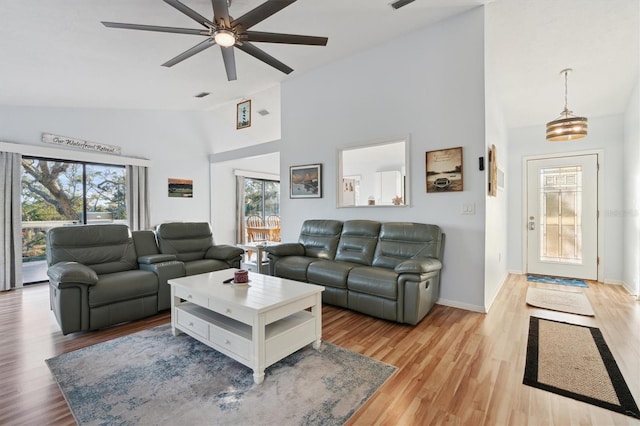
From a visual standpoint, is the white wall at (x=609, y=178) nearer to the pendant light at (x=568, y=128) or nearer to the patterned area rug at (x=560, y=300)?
the patterned area rug at (x=560, y=300)

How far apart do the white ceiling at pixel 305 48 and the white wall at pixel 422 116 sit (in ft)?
0.70

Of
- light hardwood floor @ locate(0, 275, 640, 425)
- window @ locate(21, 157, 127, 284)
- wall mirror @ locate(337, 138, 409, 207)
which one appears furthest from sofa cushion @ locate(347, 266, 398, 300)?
window @ locate(21, 157, 127, 284)

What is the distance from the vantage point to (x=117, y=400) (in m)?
1.73

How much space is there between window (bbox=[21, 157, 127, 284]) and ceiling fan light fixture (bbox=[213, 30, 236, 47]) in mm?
4213

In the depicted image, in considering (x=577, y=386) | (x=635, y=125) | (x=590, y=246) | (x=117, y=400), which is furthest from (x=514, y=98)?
(x=117, y=400)

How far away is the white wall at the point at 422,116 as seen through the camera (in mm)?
3242

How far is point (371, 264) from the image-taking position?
357cm

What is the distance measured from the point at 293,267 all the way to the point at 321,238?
688 millimetres

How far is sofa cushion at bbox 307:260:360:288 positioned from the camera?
3223mm

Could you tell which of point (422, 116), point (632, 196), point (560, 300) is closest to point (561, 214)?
point (632, 196)

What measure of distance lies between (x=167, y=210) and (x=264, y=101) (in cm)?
302

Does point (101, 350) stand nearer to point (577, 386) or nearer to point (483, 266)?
point (577, 386)

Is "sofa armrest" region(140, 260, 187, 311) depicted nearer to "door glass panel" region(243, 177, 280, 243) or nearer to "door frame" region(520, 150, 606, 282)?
"door glass panel" region(243, 177, 280, 243)

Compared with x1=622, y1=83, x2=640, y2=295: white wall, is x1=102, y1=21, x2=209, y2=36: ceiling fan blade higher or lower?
higher
